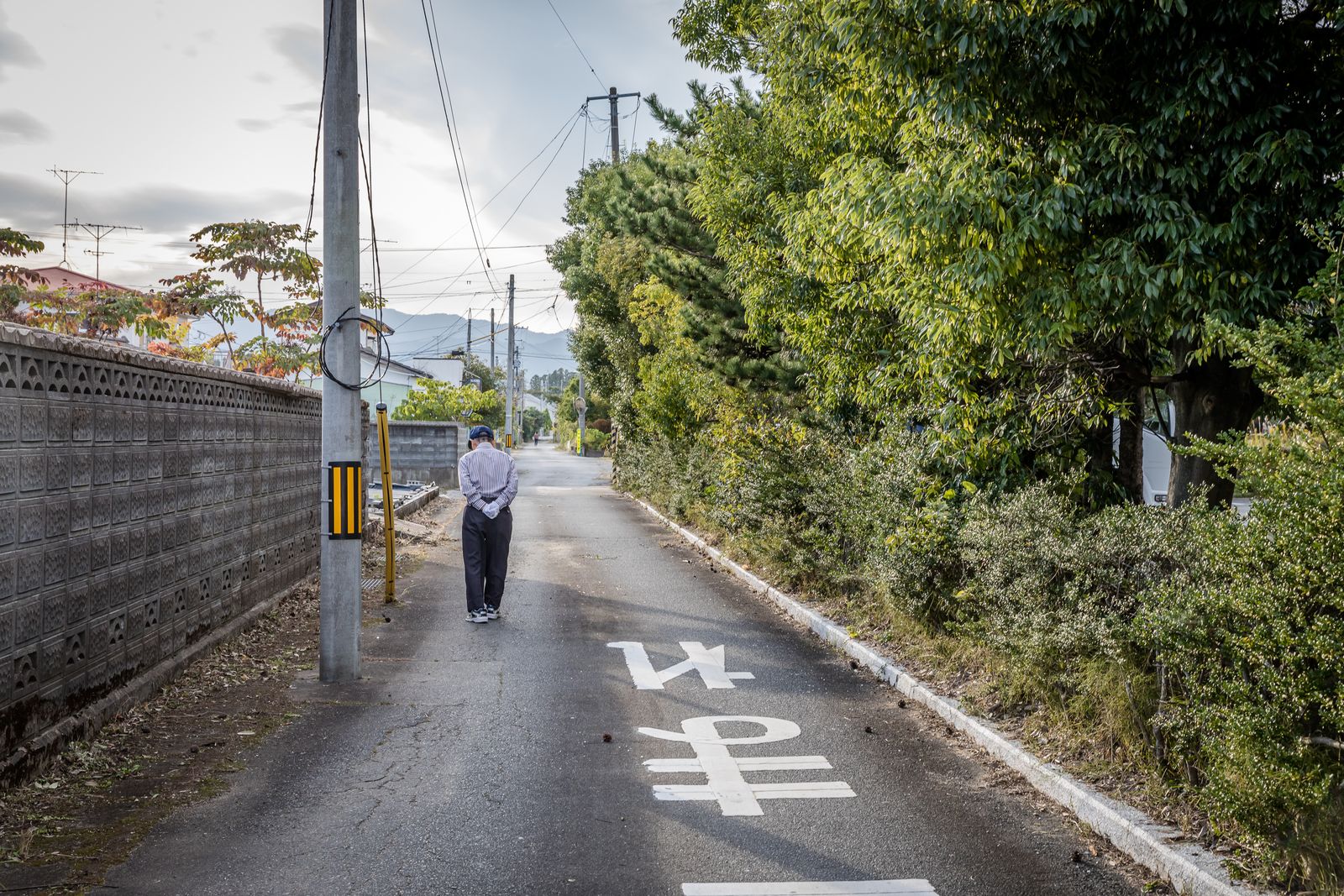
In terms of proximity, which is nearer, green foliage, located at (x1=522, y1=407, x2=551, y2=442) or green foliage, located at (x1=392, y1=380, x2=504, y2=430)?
green foliage, located at (x1=392, y1=380, x2=504, y2=430)

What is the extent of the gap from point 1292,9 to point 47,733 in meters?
8.26

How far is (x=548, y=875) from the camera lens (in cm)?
429

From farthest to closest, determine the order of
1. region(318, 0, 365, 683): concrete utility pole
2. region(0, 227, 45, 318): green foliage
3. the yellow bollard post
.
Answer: region(0, 227, 45, 318): green foliage
the yellow bollard post
region(318, 0, 365, 683): concrete utility pole

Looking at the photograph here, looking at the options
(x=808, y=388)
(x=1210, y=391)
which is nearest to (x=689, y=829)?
(x=1210, y=391)

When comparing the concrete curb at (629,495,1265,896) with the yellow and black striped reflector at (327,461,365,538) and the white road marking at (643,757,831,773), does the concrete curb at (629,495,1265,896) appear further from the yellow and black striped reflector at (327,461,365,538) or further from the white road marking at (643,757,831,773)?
the yellow and black striped reflector at (327,461,365,538)

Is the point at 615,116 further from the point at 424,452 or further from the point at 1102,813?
the point at 1102,813

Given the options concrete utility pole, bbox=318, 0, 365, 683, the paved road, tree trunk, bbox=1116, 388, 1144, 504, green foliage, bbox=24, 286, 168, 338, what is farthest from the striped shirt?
green foliage, bbox=24, 286, 168, 338

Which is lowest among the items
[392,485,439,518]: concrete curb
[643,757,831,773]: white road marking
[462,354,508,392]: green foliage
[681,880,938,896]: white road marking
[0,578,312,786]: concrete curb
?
[643,757,831,773]: white road marking

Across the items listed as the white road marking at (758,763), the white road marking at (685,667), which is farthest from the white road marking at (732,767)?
the white road marking at (685,667)

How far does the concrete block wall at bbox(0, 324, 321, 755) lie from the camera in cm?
518

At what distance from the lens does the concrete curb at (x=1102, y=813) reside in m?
4.13

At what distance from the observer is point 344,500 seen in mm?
7816

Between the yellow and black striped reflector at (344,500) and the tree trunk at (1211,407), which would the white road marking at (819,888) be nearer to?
the tree trunk at (1211,407)

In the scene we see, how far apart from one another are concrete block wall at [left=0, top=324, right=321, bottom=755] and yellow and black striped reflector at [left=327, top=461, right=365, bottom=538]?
107 cm
